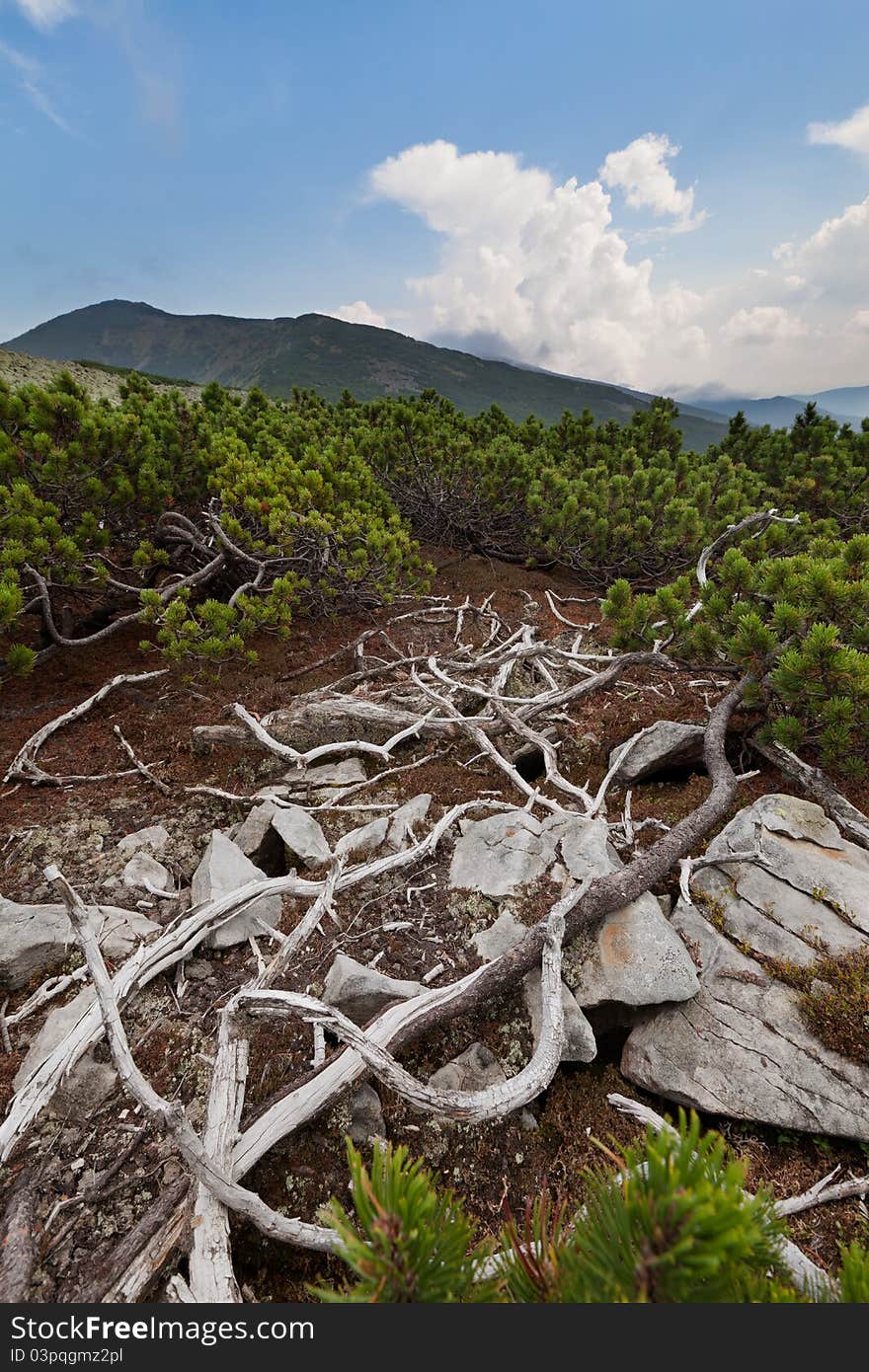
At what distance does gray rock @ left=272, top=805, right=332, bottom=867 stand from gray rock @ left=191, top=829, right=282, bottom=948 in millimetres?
413

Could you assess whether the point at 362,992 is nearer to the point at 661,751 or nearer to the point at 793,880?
the point at 793,880

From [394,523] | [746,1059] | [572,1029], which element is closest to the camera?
[746,1059]

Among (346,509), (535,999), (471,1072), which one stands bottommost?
(471,1072)

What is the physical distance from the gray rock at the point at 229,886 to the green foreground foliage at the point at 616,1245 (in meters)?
3.14

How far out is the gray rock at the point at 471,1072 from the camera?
3176 mm

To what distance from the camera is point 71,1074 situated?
3.05 meters

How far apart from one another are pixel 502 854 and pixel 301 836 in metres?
1.90

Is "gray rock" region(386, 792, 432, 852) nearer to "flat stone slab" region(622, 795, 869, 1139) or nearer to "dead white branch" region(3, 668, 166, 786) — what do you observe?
"flat stone slab" region(622, 795, 869, 1139)

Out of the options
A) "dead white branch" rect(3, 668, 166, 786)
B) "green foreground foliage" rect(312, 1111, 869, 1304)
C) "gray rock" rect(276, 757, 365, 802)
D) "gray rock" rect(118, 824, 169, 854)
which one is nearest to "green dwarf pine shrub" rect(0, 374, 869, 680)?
"dead white branch" rect(3, 668, 166, 786)

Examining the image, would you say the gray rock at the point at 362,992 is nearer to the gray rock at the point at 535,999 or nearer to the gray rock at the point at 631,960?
the gray rock at the point at 535,999

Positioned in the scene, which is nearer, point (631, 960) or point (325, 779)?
point (631, 960)

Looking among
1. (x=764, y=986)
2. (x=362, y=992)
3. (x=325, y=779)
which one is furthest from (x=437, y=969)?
(x=325, y=779)

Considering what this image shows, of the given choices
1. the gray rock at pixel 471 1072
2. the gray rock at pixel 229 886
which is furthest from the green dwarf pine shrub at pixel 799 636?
the gray rock at pixel 229 886

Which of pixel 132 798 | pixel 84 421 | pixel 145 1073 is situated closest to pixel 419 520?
pixel 84 421
